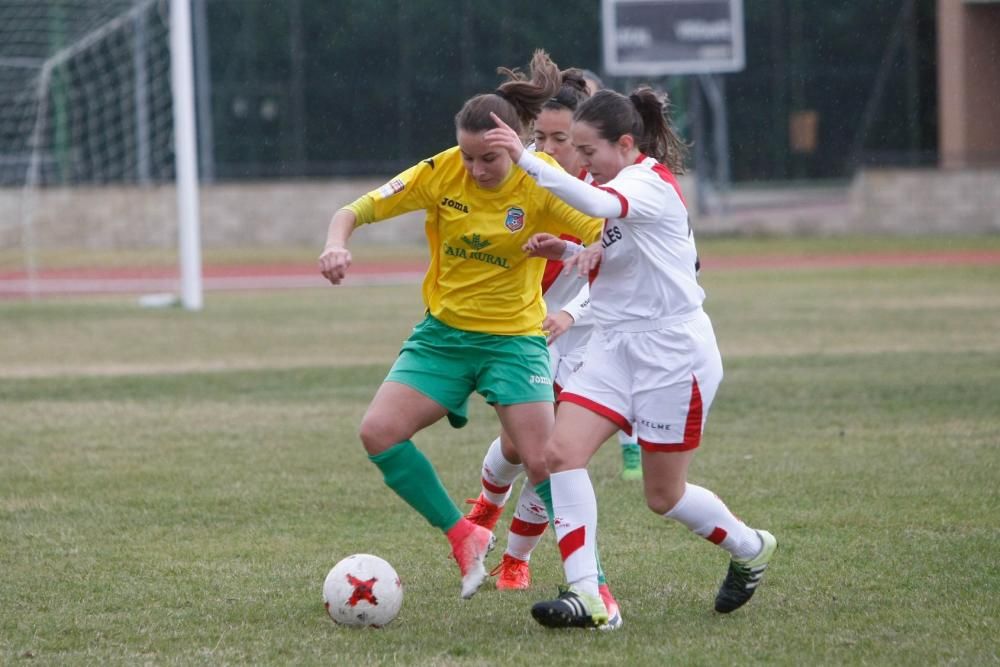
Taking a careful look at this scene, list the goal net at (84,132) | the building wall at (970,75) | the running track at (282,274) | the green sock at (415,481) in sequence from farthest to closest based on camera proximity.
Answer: the building wall at (970,75) < the running track at (282,274) < the goal net at (84,132) < the green sock at (415,481)

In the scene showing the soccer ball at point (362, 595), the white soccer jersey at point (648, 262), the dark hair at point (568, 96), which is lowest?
the soccer ball at point (362, 595)

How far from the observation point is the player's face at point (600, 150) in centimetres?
487

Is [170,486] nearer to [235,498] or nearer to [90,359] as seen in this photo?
[235,498]

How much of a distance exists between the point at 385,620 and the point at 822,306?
13.4 m

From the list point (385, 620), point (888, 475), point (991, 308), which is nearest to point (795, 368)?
point (888, 475)

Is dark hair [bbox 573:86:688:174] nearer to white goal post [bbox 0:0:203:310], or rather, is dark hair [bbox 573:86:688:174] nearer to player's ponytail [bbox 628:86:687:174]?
player's ponytail [bbox 628:86:687:174]

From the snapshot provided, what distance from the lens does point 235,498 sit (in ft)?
23.3

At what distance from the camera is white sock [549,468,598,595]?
15.6 ft

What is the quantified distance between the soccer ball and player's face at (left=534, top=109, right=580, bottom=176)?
195cm

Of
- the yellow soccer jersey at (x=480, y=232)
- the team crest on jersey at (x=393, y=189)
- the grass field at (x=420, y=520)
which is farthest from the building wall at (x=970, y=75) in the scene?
the team crest on jersey at (x=393, y=189)

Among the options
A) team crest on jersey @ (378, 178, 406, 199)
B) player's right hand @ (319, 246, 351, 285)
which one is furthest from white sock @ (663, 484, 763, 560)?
team crest on jersey @ (378, 178, 406, 199)

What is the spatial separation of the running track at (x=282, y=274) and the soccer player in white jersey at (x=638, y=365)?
18061 mm

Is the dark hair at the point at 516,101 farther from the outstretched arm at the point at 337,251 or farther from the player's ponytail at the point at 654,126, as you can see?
the outstretched arm at the point at 337,251

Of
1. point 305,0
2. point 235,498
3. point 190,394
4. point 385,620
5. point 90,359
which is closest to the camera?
point 385,620
